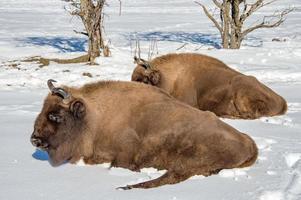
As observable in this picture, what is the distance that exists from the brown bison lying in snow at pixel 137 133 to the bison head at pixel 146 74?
2.17 meters

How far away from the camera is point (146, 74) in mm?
8023

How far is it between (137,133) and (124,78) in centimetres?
682

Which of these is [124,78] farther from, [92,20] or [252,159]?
[252,159]

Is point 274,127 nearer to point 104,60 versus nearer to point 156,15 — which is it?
point 104,60

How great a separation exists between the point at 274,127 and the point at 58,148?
3.12 meters

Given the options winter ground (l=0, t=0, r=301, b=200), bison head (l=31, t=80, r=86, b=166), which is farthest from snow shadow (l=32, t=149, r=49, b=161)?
bison head (l=31, t=80, r=86, b=166)

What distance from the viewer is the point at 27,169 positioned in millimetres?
5273

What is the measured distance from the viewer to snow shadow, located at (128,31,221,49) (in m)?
21.5

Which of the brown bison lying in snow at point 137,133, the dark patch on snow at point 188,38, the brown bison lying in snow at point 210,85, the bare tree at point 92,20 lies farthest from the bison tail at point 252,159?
the dark patch on snow at point 188,38

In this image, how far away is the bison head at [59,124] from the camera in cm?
528

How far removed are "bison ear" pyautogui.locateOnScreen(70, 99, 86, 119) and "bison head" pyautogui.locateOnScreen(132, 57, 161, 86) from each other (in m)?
2.64

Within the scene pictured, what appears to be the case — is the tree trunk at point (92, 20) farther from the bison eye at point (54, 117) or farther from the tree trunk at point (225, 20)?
the bison eye at point (54, 117)

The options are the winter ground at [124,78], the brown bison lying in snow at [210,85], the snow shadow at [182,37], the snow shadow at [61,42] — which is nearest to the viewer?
the winter ground at [124,78]

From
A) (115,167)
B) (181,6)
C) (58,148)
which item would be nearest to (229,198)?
(115,167)
